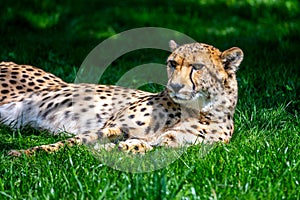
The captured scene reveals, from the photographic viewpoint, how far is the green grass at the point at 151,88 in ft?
11.1

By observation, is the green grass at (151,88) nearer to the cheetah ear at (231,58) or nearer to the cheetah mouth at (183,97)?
the cheetah mouth at (183,97)

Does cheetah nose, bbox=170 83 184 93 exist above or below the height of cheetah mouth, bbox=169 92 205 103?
above

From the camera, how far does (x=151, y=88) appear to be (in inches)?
239

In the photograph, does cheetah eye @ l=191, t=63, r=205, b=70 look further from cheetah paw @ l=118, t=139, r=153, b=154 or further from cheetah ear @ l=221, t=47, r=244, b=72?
cheetah paw @ l=118, t=139, r=153, b=154

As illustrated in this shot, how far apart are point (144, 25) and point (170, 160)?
5596 millimetres

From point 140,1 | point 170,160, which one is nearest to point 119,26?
point 140,1

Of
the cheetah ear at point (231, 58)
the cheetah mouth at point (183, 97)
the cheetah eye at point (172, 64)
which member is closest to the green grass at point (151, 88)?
the cheetah mouth at point (183, 97)

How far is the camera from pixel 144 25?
30.8ft

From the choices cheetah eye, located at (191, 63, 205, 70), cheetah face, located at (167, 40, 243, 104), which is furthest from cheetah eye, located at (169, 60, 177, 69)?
cheetah eye, located at (191, 63, 205, 70)

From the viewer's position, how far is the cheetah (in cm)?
447

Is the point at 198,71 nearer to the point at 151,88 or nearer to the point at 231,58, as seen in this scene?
the point at 231,58

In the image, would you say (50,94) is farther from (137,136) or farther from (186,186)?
(186,186)

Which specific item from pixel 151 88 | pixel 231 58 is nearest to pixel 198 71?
pixel 231 58

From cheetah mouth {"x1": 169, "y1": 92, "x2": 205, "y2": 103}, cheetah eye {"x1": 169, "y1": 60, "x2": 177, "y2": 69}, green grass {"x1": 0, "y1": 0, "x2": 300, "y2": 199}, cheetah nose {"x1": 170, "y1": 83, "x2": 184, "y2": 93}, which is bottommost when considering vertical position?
green grass {"x1": 0, "y1": 0, "x2": 300, "y2": 199}
